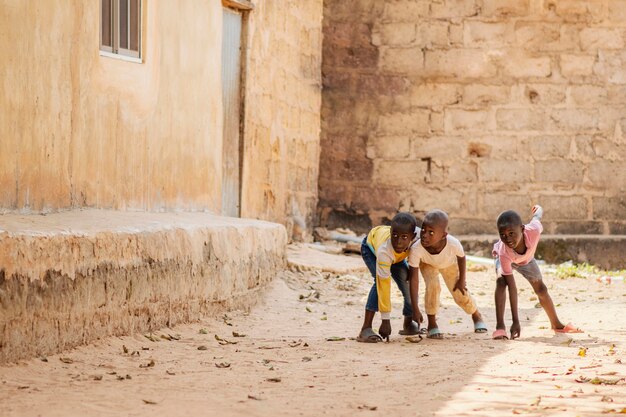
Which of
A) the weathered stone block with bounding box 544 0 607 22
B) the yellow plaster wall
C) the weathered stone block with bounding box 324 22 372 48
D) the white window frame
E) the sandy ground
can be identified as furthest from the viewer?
the weathered stone block with bounding box 324 22 372 48

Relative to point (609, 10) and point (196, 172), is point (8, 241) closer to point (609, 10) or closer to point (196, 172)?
point (196, 172)

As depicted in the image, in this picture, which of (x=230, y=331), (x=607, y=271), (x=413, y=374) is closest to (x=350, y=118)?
(x=607, y=271)

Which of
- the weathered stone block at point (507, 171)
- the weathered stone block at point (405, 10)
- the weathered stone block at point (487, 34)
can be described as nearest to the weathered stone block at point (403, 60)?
the weathered stone block at point (405, 10)

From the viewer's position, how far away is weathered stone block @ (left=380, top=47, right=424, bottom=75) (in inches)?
496

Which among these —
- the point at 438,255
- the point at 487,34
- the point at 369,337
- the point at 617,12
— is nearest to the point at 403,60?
the point at 487,34

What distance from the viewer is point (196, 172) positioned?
8773 millimetres

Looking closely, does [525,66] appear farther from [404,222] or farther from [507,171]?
[404,222]

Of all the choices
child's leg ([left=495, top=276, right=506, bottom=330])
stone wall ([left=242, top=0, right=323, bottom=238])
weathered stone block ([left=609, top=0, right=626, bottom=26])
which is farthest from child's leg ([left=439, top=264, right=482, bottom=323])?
weathered stone block ([left=609, top=0, right=626, bottom=26])

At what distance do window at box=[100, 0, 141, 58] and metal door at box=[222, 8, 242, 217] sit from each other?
1999 mm

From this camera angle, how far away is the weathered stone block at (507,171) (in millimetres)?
12445

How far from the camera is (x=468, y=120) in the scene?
41.0 feet

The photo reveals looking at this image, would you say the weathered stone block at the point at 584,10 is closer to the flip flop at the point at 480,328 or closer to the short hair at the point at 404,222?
the flip flop at the point at 480,328

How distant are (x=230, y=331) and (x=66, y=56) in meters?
2.04

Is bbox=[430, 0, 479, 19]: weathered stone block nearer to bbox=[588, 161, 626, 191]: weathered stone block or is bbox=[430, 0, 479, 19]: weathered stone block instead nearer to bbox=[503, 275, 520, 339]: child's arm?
bbox=[588, 161, 626, 191]: weathered stone block
